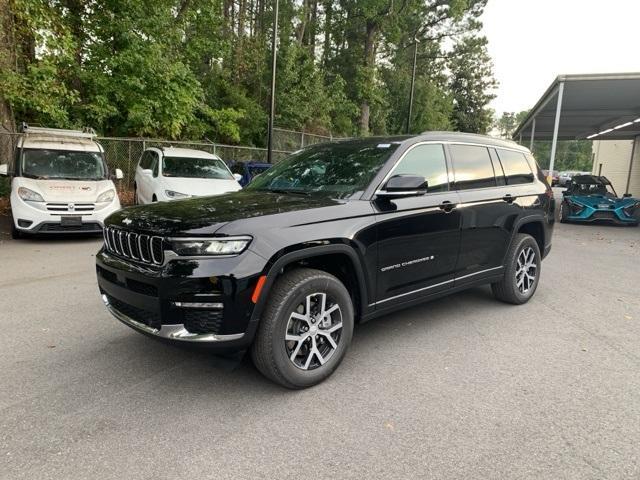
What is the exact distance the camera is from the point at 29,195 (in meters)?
8.11

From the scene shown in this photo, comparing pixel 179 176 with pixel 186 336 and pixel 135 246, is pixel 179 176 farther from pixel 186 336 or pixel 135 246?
pixel 186 336

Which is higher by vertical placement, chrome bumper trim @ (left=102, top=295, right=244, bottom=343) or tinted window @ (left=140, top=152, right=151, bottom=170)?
tinted window @ (left=140, top=152, right=151, bottom=170)

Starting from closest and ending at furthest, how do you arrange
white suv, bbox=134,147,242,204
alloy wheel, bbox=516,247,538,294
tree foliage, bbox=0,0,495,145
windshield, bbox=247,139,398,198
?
windshield, bbox=247,139,398,198
alloy wheel, bbox=516,247,538,294
white suv, bbox=134,147,242,204
tree foliage, bbox=0,0,495,145

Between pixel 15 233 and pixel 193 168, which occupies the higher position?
pixel 193 168

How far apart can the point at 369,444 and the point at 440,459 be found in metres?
0.39

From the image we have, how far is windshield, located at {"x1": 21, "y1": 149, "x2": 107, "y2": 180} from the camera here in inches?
349

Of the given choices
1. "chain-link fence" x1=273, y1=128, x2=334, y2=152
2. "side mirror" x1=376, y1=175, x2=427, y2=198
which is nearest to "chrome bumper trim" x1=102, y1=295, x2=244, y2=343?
"side mirror" x1=376, y1=175, x2=427, y2=198

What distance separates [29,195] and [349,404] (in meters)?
7.43

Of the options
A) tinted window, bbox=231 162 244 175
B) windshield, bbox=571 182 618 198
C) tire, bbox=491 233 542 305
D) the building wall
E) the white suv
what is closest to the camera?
tire, bbox=491 233 542 305

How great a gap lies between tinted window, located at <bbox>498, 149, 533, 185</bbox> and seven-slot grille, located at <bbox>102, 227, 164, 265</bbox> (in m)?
3.82

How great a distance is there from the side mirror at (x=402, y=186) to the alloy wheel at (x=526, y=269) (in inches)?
89.1

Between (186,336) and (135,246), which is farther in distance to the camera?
(135,246)

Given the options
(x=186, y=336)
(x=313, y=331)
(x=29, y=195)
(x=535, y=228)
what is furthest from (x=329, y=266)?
(x=29, y=195)

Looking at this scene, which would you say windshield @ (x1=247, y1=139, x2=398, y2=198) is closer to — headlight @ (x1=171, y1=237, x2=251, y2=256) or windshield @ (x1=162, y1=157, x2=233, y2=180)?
headlight @ (x1=171, y1=237, x2=251, y2=256)
